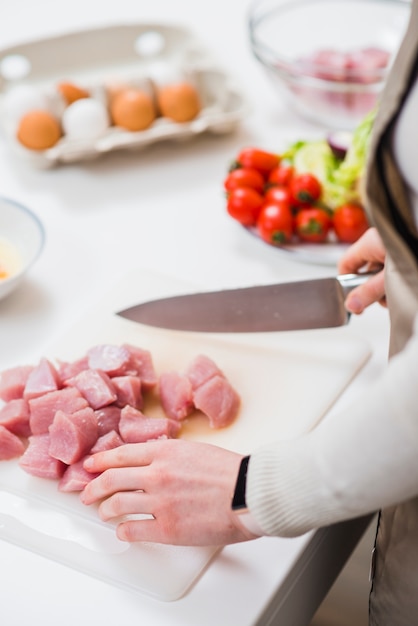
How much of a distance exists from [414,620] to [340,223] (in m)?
0.65

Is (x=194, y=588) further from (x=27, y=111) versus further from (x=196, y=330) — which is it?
(x=27, y=111)

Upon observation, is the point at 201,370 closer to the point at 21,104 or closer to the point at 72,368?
the point at 72,368

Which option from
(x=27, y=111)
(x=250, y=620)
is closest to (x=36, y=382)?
(x=250, y=620)

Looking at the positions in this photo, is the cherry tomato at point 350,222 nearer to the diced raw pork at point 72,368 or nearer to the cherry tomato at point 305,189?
the cherry tomato at point 305,189

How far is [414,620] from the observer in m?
1.06

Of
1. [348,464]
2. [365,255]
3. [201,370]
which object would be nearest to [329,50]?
[365,255]

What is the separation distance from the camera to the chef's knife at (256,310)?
1.27 meters

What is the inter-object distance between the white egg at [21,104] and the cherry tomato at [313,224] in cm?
55

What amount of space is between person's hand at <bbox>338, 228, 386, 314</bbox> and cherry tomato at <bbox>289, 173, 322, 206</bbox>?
0.77 ft

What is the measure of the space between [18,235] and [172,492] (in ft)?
2.13

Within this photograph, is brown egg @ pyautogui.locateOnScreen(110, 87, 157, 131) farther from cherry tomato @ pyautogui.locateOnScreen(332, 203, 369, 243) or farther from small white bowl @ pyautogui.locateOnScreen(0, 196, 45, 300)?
cherry tomato @ pyautogui.locateOnScreen(332, 203, 369, 243)

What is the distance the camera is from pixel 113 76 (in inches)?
71.5

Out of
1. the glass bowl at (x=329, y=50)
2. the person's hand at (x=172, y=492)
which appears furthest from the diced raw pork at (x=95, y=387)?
the glass bowl at (x=329, y=50)

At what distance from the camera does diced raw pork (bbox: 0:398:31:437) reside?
1121 millimetres
